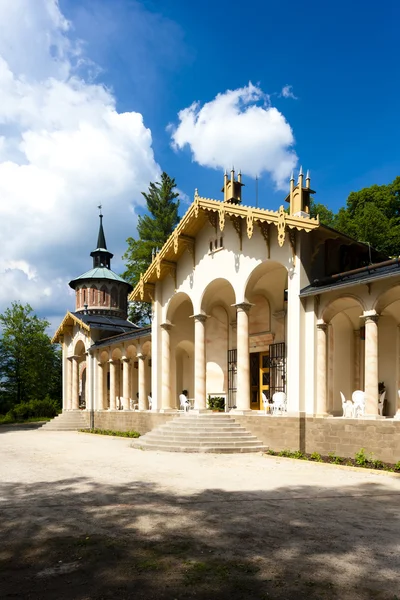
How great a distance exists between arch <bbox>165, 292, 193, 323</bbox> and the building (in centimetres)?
6

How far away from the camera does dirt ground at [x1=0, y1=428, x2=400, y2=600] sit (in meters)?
4.88

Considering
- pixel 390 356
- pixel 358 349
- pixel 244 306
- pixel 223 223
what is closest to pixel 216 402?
pixel 244 306

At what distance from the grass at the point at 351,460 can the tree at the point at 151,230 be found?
104 feet

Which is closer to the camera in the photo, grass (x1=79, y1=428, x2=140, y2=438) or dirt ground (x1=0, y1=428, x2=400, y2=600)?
dirt ground (x1=0, y1=428, x2=400, y2=600)

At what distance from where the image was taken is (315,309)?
1648 cm

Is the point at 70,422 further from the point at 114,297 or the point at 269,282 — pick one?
the point at 269,282

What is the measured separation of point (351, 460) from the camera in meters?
13.9

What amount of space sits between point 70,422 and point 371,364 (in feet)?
78.0

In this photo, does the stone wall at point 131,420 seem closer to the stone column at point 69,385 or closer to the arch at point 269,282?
the stone column at point 69,385

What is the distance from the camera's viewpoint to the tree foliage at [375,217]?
3306 centimetres

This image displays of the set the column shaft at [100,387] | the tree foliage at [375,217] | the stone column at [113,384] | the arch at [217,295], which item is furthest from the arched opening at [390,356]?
the column shaft at [100,387]

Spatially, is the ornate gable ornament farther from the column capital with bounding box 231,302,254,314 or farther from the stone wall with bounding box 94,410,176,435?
the stone wall with bounding box 94,410,176,435

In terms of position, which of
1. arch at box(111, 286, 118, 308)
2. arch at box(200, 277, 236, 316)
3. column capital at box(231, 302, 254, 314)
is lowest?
column capital at box(231, 302, 254, 314)

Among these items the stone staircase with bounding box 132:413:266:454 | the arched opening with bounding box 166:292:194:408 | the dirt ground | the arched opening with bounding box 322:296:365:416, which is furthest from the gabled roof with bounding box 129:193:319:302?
the dirt ground
